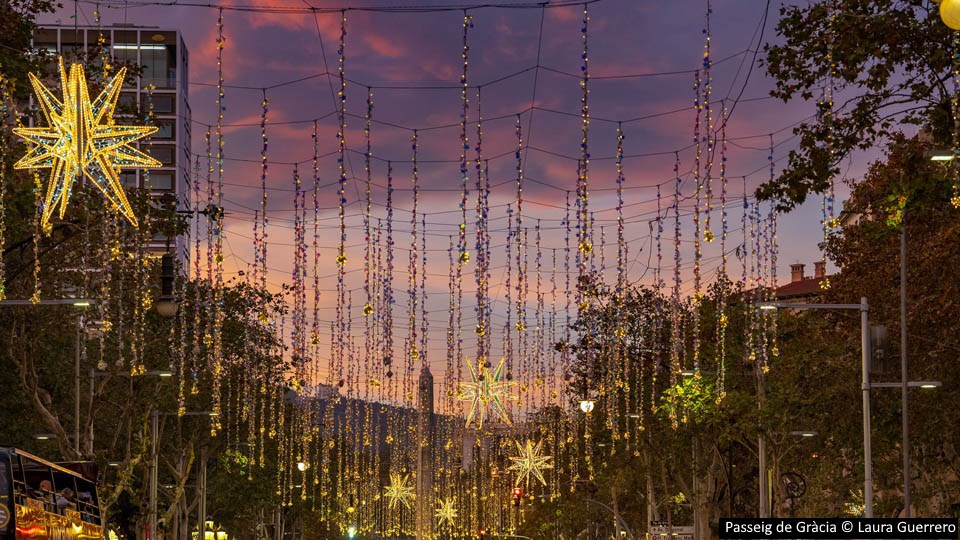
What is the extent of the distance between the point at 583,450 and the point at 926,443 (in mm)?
45400

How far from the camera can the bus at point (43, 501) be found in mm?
23312

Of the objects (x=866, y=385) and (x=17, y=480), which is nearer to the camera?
(x=17, y=480)

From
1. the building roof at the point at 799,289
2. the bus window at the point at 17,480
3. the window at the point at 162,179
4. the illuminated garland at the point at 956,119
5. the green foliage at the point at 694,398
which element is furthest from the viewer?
the window at the point at 162,179

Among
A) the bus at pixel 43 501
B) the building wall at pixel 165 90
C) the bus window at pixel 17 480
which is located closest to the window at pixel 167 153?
the building wall at pixel 165 90

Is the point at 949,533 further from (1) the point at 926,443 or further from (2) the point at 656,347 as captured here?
(2) the point at 656,347

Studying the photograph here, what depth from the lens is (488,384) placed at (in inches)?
2667

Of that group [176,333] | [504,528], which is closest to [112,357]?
[176,333]

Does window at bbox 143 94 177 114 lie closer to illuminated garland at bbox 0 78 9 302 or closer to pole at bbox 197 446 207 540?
pole at bbox 197 446 207 540

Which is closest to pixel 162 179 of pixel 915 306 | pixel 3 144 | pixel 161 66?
pixel 161 66

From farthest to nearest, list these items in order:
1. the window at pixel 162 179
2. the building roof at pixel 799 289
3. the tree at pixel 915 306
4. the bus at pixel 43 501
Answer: the window at pixel 162 179 → the building roof at pixel 799 289 → the tree at pixel 915 306 → the bus at pixel 43 501

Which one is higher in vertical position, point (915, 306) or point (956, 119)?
point (956, 119)

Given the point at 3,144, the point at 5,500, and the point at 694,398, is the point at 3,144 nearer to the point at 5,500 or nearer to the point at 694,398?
the point at 5,500

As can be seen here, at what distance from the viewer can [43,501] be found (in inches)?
1045

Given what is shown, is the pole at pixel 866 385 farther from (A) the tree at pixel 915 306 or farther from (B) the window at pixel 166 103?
(B) the window at pixel 166 103
